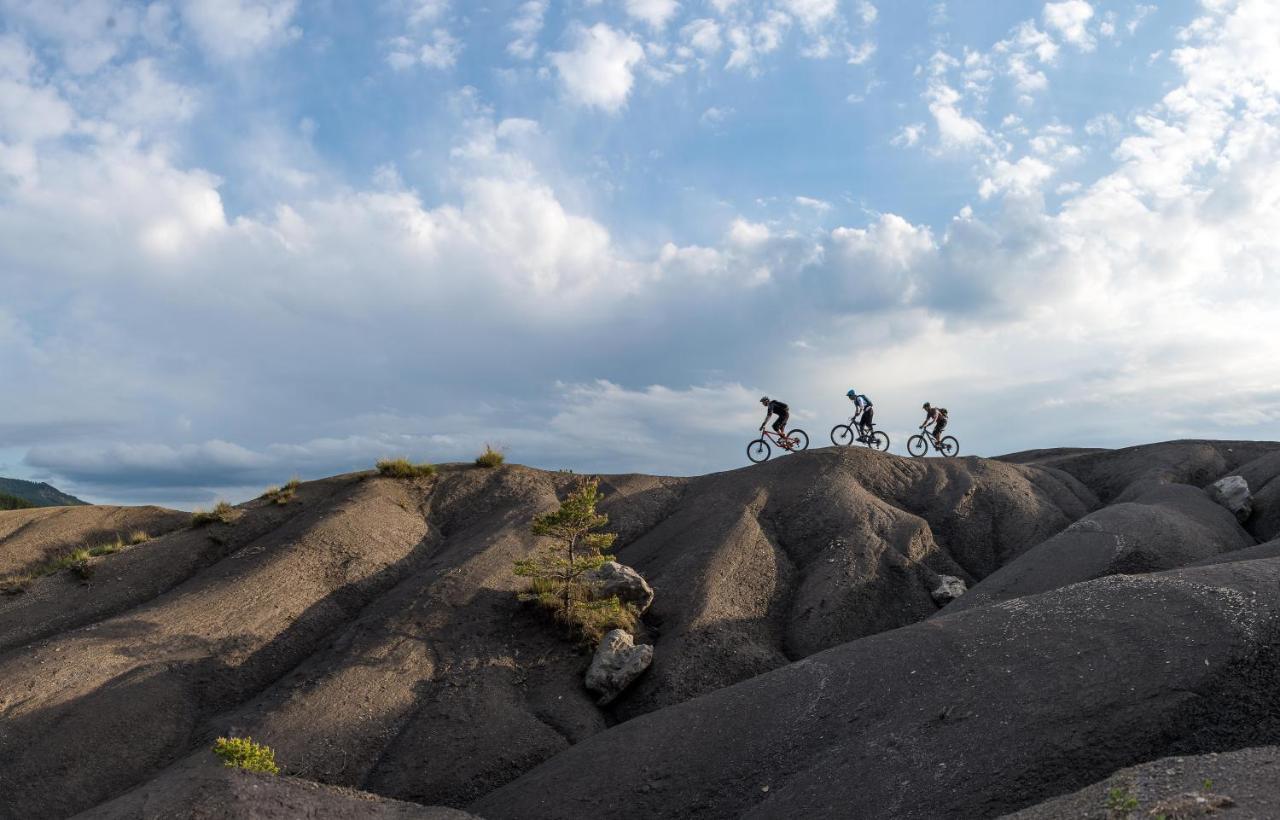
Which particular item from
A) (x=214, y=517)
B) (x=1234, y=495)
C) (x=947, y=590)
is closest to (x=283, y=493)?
(x=214, y=517)

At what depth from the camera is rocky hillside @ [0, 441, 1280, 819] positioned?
14047 mm

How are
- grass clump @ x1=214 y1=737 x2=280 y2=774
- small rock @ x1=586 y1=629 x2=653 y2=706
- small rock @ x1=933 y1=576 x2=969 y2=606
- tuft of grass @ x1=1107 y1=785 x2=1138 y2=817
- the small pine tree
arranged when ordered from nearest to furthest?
tuft of grass @ x1=1107 y1=785 x2=1138 y2=817 → grass clump @ x1=214 y1=737 x2=280 y2=774 → small rock @ x1=586 y1=629 x2=653 y2=706 → the small pine tree → small rock @ x1=933 y1=576 x2=969 y2=606

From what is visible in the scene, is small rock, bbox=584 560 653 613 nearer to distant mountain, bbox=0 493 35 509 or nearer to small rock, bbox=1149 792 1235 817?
small rock, bbox=1149 792 1235 817

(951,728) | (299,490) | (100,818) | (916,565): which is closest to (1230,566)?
(951,728)

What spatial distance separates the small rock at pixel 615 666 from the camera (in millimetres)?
23656

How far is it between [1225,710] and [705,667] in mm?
13918

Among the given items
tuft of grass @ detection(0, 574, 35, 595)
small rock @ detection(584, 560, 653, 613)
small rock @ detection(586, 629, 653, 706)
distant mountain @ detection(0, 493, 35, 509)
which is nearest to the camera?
small rock @ detection(586, 629, 653, 706)

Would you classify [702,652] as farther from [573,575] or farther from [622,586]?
[573,575]

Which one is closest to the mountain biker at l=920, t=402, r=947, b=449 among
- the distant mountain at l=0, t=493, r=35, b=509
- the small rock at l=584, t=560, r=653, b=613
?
the small rock at l=584, t=560, r=653, b=613

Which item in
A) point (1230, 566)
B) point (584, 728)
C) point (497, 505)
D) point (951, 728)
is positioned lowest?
point (584, 728)

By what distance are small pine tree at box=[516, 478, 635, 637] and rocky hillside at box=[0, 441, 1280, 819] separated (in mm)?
822

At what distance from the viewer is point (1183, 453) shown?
41.9 m

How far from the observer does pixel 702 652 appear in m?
25.1

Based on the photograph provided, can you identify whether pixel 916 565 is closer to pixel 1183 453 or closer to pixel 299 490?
pixel 1183 453
